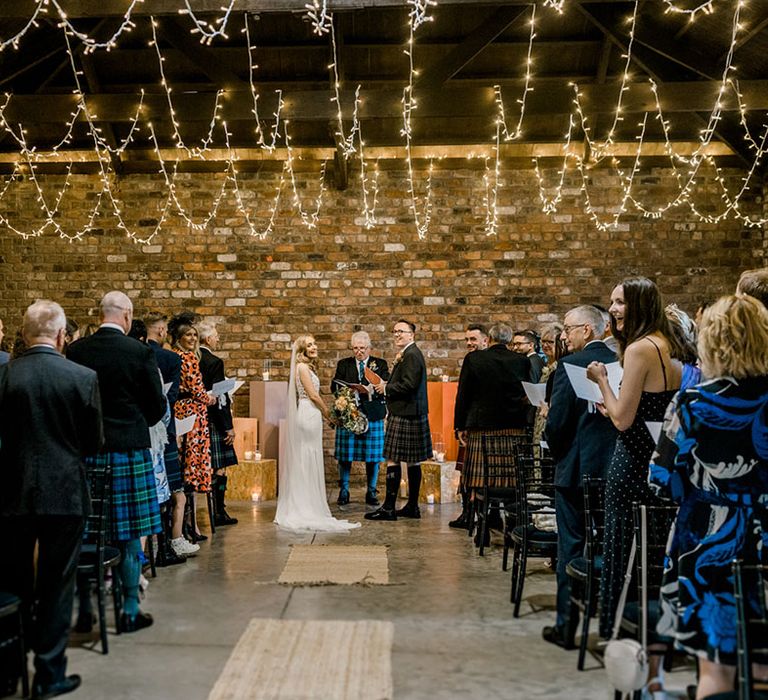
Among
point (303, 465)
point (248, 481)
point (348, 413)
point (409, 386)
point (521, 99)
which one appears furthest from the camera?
point (521, 99)

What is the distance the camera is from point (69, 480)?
320 centimetres

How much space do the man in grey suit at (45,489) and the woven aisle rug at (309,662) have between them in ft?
2.20

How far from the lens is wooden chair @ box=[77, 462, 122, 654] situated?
143 inches

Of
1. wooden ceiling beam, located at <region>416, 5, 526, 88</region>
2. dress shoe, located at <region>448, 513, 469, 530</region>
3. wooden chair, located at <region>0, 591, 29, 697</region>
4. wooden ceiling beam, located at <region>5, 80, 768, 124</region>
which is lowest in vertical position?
dress shoe, located at <region>448, 513, 469, 530</region>

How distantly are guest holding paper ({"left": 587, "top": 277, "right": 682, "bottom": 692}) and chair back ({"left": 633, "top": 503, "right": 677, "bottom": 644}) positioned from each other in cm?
8

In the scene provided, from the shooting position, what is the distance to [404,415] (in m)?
7.13

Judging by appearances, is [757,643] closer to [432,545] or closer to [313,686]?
[313,686]

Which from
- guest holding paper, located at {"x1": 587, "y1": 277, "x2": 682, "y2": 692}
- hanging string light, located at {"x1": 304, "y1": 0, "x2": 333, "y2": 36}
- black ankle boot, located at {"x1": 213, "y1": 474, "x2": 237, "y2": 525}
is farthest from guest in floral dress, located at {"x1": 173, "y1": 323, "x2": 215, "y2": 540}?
guest holding paper, located at {"x1": 587, "y1": 277, "x2": 682, "y2": 692}

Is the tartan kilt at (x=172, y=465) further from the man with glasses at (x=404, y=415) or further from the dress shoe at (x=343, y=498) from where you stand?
the dress shoe at (x=343, y=498)

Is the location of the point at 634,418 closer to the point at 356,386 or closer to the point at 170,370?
the point at 170,370

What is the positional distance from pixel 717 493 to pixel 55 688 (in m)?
2.52

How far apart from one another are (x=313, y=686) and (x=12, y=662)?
3.86ft

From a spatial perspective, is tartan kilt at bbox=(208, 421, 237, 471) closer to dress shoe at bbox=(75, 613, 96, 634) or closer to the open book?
the open book

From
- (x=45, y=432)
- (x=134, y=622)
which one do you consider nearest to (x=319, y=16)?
(x=45, y=432)
